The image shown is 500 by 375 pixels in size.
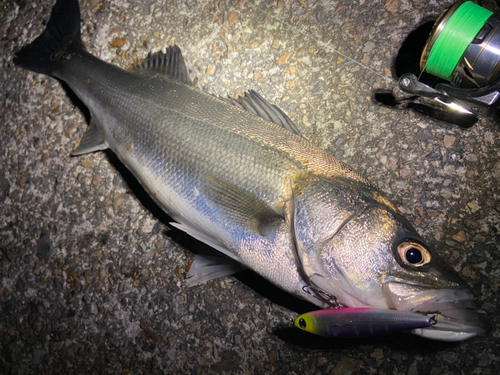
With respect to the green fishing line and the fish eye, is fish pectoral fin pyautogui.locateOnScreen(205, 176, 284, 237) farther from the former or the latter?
the green fishing line

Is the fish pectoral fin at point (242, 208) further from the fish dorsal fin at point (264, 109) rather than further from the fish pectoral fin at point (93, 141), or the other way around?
the fish pectoral fin at point (93, 141)

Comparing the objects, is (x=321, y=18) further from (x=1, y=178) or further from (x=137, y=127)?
(x=1, y=178)

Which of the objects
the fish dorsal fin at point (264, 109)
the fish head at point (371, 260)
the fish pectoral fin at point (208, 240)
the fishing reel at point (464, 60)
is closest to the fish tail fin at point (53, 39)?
the fish dorsal fin at point (264, 109)

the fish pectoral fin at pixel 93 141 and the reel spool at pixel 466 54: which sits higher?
the reel spool at pixel 466 54

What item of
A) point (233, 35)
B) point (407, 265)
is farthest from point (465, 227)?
point (233, 35)

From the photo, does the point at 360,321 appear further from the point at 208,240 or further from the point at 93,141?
the point at 93,141

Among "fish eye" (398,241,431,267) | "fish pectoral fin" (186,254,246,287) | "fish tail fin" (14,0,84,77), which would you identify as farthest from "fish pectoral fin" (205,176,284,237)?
"fish tail fin" (14,0,84,77)

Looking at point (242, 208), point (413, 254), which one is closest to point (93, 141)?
point (242, 208)
